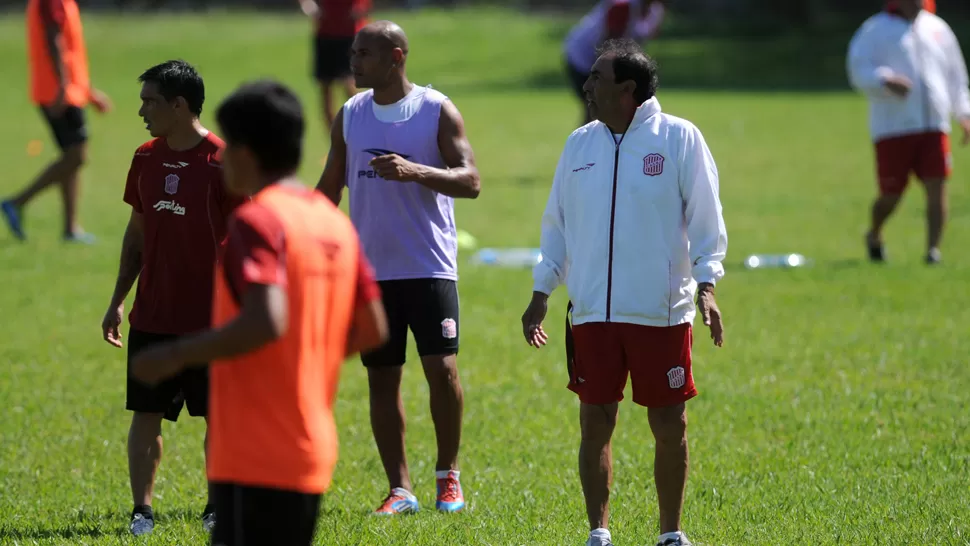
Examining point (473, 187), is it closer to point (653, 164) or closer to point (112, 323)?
point (653, 164)

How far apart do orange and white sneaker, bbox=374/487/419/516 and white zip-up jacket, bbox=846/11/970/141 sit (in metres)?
7.31

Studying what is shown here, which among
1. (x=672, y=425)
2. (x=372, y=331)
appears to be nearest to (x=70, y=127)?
(x=672, y=425)

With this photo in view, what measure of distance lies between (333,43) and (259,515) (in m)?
13.6

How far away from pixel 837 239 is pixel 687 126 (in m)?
9.25

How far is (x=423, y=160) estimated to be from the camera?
5.81m

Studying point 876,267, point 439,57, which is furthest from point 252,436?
point 439,57

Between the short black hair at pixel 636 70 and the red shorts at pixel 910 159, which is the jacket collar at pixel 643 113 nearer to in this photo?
the short black hair at pixel 636 70

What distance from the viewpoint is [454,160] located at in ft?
19.1

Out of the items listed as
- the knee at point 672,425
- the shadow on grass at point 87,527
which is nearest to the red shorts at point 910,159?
the knee at point 672,425

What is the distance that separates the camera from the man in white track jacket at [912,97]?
1165 cm

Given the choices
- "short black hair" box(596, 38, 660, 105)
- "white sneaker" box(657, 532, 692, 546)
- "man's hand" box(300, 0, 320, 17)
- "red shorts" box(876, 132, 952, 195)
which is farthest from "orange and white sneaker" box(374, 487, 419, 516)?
"man's hand" box(300, 0, 320, 17)

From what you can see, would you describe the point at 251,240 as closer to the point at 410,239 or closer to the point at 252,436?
the point at 252,436

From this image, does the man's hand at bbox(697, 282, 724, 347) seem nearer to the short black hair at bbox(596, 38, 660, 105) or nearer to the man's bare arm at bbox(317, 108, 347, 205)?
the short black hair at bbox(596, 38, 660, 105)

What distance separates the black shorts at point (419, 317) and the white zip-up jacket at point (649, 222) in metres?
1.06
